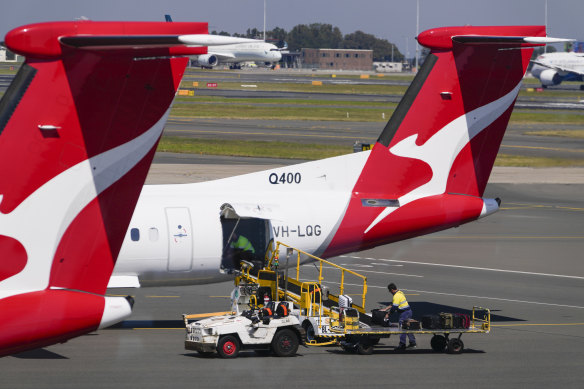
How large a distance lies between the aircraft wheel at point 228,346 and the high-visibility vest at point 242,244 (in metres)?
3.35

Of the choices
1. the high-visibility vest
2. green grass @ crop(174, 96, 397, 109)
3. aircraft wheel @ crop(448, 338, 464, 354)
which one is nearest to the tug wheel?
the high-visibility vest

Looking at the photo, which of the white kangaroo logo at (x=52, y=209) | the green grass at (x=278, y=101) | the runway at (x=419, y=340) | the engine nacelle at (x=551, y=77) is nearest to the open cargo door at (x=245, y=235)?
the runway at (x=419, y=340)

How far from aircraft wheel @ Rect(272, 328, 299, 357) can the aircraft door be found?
3382mm

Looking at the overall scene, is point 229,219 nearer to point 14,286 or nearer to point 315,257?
point 315,257

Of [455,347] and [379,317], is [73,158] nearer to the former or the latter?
[379,317]

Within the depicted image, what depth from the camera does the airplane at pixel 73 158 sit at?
11.3 m

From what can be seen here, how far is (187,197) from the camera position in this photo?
2439 centimetres

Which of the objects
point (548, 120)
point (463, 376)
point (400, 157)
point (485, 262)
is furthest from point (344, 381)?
point (548, 120)

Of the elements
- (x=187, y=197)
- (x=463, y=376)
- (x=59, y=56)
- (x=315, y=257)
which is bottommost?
(x=463, y=376)

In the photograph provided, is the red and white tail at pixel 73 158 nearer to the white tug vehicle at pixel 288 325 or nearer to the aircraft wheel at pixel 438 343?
the white tug vehicle at pixel 288 325

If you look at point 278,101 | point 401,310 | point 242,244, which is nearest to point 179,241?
point 242,244

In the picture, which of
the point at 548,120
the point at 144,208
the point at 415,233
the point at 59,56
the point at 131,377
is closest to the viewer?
the point at 59,56

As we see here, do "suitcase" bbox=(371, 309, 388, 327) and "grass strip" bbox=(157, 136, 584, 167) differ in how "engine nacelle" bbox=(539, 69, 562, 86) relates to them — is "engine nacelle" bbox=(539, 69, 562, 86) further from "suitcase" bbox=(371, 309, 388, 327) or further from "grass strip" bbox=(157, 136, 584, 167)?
"suitcase" bbox=(371, 309, 388, 327)

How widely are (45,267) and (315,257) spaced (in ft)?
41.6
